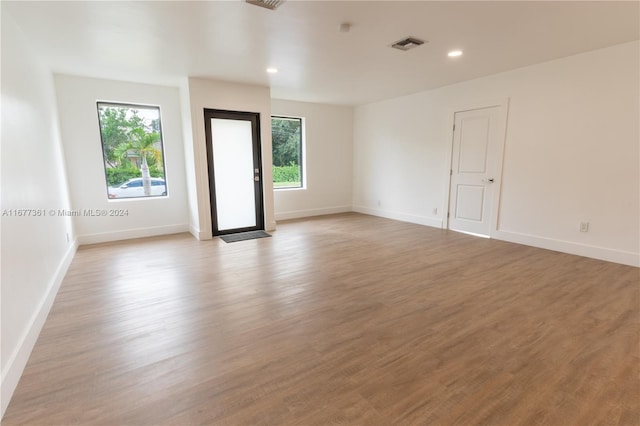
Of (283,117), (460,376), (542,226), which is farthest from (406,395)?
(283,117)

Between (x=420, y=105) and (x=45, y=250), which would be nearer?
(x=45, y=250)

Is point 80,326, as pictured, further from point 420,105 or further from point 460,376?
point 420,105

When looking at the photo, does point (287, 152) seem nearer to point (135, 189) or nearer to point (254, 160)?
point (254, 160)

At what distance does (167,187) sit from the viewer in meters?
5.35

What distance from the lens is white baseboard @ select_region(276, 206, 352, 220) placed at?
22.0 ft

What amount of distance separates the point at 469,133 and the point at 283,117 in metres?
3.59

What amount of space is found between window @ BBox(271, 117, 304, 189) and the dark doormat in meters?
1.57

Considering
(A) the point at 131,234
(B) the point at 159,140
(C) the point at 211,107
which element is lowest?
(A) the point at 131,234

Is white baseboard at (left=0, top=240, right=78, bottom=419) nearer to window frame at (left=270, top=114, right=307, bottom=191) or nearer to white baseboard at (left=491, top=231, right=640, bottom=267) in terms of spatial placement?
window frame at (left=270, top=114, right=307, bottom=191)

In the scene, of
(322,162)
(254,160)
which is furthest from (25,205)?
(322,162)

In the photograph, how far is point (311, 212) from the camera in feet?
23.2

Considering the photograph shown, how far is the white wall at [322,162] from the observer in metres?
6.66

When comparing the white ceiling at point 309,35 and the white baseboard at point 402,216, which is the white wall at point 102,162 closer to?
the white ceiling at point 309,35

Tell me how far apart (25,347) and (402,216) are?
18.9 ft
